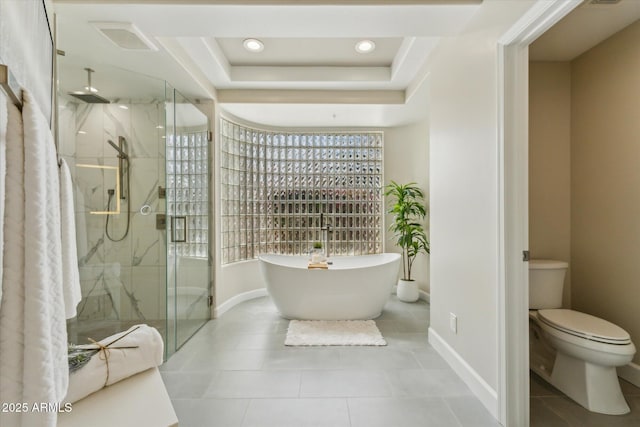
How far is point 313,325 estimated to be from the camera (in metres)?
2.85

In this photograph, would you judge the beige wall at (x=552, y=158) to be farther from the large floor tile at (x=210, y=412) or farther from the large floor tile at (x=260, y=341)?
the large floor tile at (x=210, y=412)

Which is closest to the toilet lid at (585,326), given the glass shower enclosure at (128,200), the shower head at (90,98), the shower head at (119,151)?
the glass shower enclosure at (128,200)

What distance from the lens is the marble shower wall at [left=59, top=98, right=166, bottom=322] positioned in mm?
2230

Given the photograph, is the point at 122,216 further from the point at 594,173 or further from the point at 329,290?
the point at 594,173

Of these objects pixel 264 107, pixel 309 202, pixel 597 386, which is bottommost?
pixel 597 386

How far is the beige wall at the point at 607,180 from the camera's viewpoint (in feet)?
6.25

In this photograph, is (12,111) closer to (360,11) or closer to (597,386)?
(360,11)

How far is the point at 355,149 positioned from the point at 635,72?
9.07 ft

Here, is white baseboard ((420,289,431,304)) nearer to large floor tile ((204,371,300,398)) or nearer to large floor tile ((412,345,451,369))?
large floor tile ((412,345,451,369))

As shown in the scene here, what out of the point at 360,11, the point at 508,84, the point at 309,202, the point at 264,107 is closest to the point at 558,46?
the point at 508,84

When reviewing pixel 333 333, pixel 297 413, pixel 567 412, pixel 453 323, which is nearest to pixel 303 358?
pixel 333 333

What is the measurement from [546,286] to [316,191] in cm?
278

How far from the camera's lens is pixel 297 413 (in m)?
1.62

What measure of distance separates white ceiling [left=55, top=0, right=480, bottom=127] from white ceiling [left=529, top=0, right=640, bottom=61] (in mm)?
670
